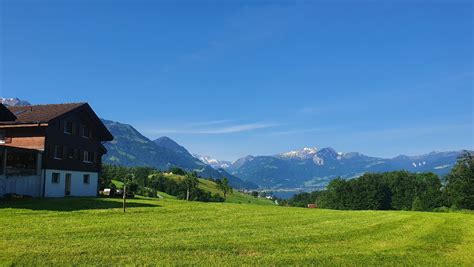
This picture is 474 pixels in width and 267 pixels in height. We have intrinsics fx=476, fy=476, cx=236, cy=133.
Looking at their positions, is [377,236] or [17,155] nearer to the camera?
[377,236]

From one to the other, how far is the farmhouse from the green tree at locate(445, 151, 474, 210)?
7225 cm

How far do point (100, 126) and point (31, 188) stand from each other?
1276 centimetres

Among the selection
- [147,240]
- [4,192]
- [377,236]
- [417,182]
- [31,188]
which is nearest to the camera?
[147,240]

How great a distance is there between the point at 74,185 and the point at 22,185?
8.05 metres

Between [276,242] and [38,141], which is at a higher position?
[38,141]

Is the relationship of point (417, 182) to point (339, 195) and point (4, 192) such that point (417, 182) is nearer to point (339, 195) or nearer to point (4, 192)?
Result: point (339, 195)

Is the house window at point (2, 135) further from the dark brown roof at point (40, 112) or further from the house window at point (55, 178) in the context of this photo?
the house window at point (55, 178)

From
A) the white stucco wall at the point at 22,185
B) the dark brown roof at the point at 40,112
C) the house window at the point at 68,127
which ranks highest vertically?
the dark brown roof at the point at 40,112

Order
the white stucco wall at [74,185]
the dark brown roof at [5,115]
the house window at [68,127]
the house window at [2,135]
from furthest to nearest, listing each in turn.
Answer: the house window at [68,127], the house window at [2,135], the white stucco wall at [74,185], the dark brown roof at [5,115]

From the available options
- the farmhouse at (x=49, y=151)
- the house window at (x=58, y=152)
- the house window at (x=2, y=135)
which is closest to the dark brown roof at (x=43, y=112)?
the farmhouse at (x=49, y=151)

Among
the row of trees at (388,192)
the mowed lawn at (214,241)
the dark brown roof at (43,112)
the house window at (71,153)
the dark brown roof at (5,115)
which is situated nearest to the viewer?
the mowed lawn at (214,241)

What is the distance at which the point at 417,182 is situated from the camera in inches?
5477

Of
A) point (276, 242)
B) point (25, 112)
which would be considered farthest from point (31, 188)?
point (276, 242)

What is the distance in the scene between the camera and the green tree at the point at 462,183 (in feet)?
299
